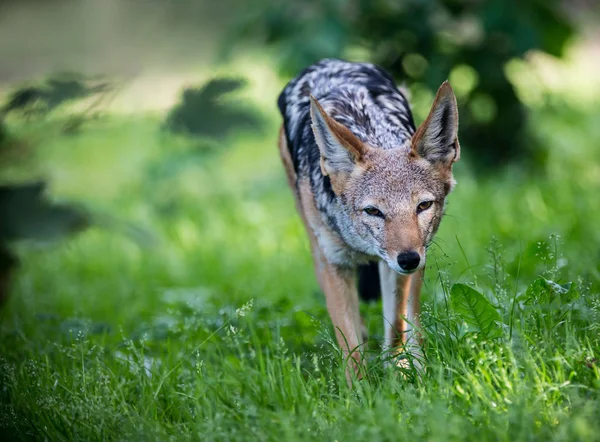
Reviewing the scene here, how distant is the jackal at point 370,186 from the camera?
389cm

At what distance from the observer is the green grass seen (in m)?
3.19

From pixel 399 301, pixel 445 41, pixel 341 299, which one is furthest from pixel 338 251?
pixel 445 41

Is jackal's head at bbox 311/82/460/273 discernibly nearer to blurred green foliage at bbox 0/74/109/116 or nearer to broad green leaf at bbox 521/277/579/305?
broad green leaf at bbox 521/277/579/305

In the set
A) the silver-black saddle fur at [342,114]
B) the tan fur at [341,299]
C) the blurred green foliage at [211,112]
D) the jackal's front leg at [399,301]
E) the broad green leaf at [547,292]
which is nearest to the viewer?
the blurred green foliage at [211,112]

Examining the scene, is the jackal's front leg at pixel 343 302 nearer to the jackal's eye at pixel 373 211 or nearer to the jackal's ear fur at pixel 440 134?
the jackal's eye at pixel 373 211

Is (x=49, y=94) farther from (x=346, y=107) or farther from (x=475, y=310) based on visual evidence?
(x=346, y=107)

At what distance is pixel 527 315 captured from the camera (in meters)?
3.81

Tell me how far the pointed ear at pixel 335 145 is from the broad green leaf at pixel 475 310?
0.89 metres

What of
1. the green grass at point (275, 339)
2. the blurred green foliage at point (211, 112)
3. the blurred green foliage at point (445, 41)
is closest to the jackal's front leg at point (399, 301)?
the green grass at point (275, 339)

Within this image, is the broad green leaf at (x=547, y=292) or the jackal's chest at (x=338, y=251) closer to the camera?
the broad green leaf at (x=547, y=292)

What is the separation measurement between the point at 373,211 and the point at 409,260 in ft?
1.42

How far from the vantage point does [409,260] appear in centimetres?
364

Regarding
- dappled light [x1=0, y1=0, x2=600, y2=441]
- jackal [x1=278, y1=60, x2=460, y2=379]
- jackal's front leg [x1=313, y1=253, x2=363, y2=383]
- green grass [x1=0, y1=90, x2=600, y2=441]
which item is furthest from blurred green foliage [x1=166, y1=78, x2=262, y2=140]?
jackal's front leg [x1=313, y1=253, x2=363, y2=383]

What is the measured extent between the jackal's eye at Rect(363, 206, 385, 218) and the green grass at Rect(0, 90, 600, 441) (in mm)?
383
